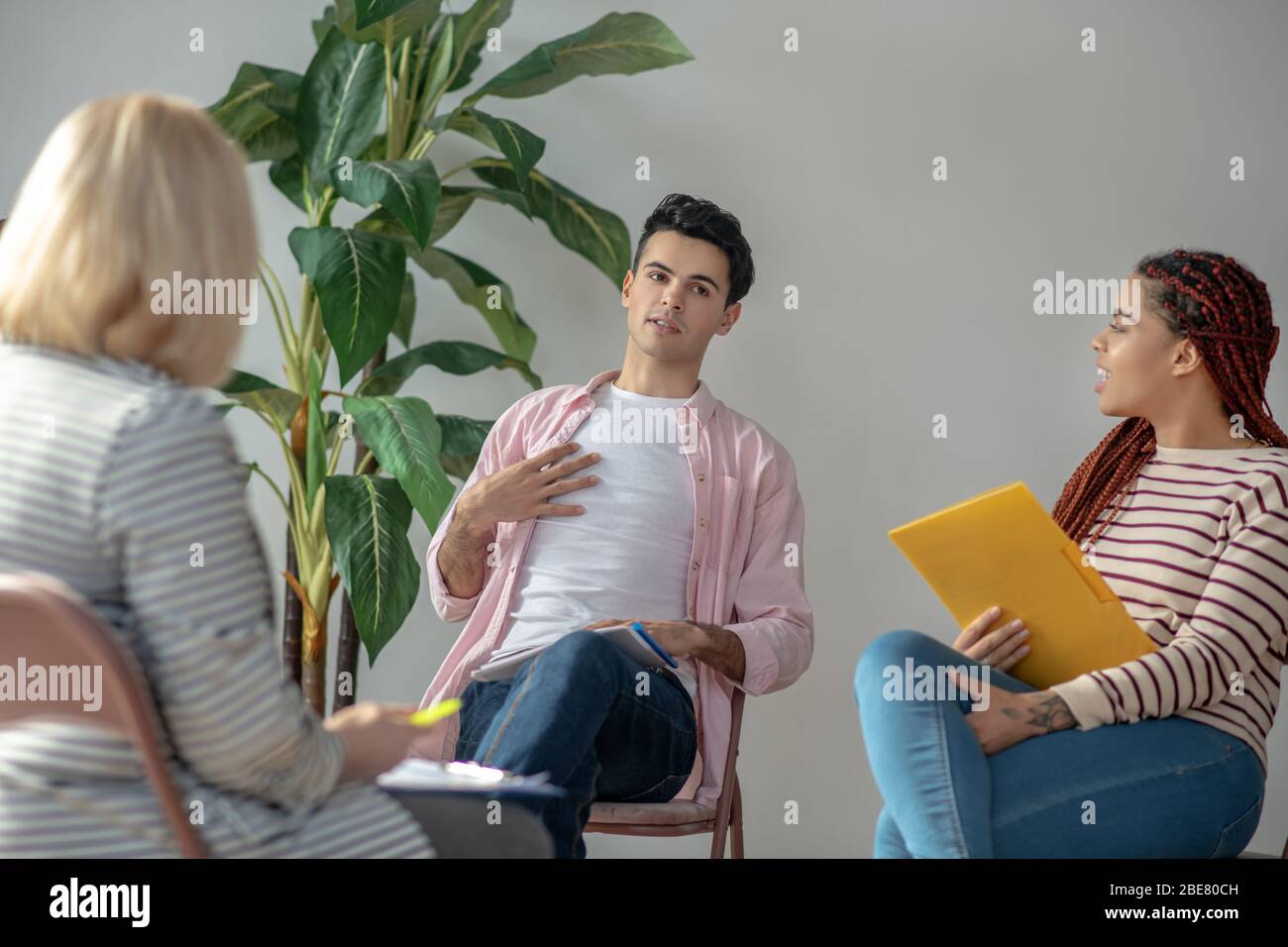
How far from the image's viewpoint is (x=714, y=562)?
2359 mm

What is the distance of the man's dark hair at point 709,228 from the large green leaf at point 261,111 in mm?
875

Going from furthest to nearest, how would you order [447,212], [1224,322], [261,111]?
[447,212] → [261,111] → [1224,322]

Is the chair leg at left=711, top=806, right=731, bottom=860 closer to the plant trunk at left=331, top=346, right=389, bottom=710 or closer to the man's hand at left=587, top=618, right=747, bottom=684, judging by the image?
the man's hand at left=587, top=618, right=747, bottom=684

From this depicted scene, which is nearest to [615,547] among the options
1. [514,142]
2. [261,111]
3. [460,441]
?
[460,441]

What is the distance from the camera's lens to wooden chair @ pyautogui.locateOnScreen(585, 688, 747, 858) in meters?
2.06

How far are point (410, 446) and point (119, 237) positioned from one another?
140cm

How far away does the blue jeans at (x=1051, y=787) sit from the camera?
5.53 feet

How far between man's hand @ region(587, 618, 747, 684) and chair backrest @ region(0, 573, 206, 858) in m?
1.12

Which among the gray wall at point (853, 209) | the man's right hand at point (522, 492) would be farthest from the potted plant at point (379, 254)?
the gray wall at point (853, 209)

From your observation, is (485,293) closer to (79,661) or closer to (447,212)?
(447,212)

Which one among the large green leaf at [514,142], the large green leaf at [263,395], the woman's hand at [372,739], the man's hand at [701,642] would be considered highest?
the large green leaf at [514,142]

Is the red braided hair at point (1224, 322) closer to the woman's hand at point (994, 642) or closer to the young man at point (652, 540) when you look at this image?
the woman's hand at point (994, 642)

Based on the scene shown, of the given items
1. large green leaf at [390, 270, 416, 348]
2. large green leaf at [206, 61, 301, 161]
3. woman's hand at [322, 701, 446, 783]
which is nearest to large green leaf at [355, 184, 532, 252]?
large green leaf at [390, 270, 416, 348]
